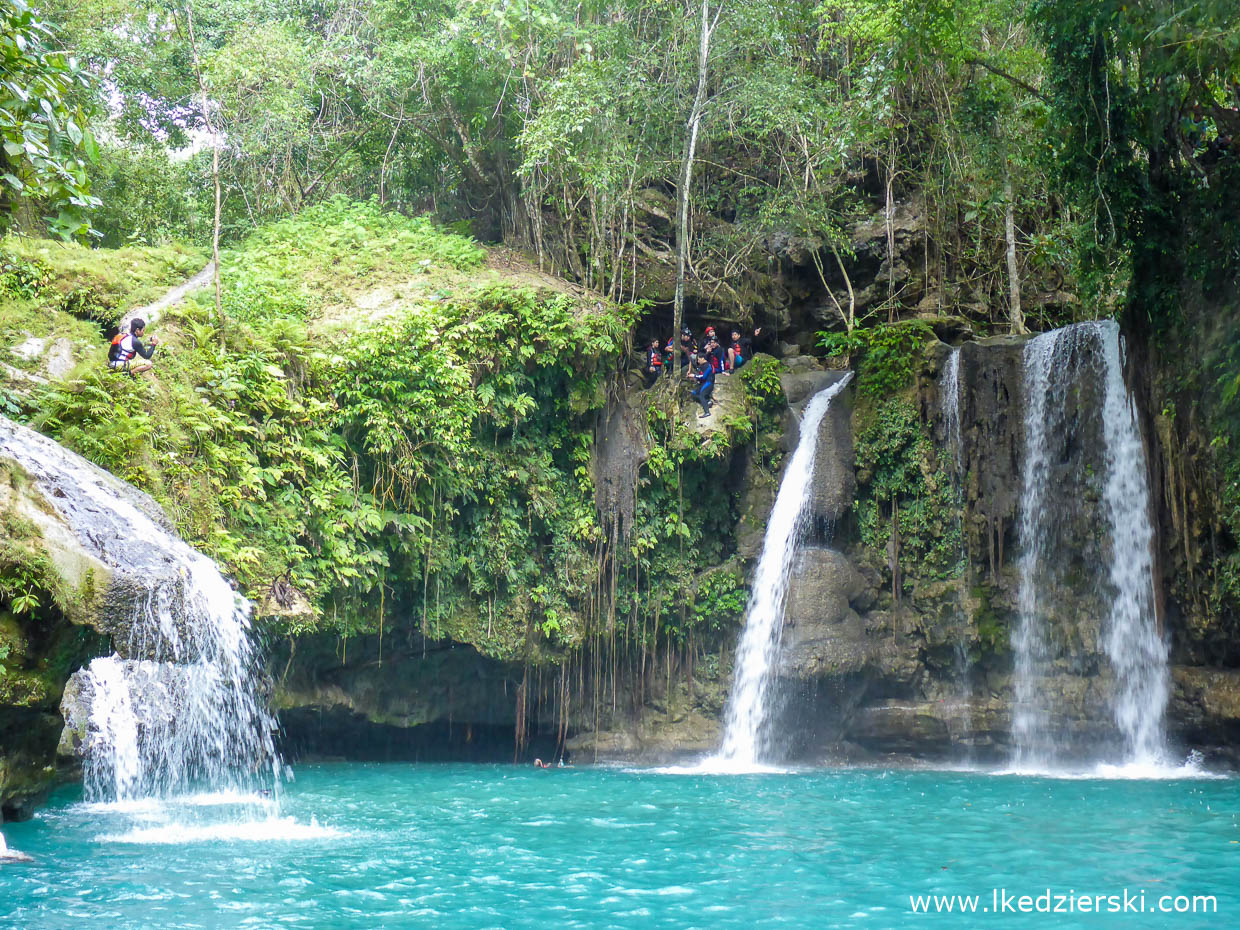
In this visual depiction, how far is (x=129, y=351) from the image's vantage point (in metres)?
12.1

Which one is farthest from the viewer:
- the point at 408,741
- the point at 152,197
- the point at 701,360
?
the point at 152,197

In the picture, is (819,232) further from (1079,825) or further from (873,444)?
(1079,825)

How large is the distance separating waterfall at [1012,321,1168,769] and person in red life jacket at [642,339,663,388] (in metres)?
5.82

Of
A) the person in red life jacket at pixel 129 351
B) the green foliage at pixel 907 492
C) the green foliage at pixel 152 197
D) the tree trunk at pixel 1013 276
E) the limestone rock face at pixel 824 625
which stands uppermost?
the green foliage at pixel 152 197

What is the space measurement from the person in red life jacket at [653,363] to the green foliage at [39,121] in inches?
424

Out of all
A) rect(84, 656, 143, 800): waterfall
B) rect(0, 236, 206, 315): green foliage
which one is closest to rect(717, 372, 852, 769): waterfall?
rect(84, 656, 143, 800): waterfall

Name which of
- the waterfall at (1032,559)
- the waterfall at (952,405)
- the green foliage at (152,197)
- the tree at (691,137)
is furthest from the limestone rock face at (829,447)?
the green foliage at (152,197)

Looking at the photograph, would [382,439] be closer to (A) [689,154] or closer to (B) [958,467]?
(A) [689,154]

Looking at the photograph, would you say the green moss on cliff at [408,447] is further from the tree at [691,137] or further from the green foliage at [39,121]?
the green foliage at [39,121]

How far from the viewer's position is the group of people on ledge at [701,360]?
55.8 ft

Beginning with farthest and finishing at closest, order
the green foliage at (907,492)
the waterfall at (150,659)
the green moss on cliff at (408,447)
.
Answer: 1. the green foliage at (907,492)
2. the green moss on cliff at (408,447)
3. the waterfall at (150,659)

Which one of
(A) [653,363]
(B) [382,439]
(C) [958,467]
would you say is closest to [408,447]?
(B) [382,439]

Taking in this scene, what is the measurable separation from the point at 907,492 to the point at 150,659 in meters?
11.8

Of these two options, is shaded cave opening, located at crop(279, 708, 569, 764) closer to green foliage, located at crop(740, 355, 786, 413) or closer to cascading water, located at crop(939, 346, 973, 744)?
cascading water, located at crop(939, 346, 973, 744)
